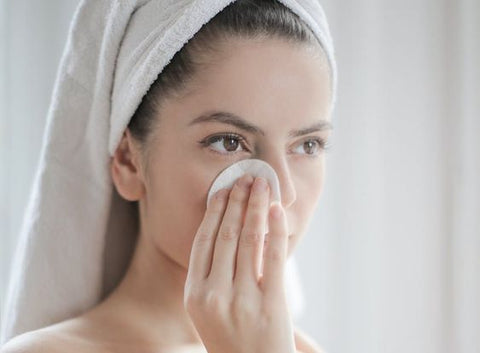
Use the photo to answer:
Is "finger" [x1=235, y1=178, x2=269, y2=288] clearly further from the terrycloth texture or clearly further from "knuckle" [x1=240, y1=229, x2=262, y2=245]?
the terrycloth texture

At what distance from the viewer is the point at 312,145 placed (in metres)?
1.10

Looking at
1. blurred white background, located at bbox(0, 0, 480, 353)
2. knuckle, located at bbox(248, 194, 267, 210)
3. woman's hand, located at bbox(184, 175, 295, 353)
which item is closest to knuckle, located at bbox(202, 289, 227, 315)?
woman's hand, located at bbox(184, 175, 295, 353)

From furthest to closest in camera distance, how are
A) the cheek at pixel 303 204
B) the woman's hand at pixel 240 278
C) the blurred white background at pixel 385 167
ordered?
the blurred white background at pixel 385 167, the cheek at pixel 303 204, the woman's hand at pixel 240 278

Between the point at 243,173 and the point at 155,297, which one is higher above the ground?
the point at 243,173

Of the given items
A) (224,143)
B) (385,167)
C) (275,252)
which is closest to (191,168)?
(224,143)

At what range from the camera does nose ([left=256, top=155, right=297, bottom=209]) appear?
39.6 inches

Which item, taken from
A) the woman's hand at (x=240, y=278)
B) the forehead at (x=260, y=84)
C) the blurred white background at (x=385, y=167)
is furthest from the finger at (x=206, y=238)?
the blurred white background at (x=385, y=167)

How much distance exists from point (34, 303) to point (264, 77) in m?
0.55

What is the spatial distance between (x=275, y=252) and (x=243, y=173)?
0.42 ft

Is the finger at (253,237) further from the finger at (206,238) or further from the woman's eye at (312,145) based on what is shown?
the woman's eye at (312,145)

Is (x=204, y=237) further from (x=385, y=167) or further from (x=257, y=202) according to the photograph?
(x=385, y=167)

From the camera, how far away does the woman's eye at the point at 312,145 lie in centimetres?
109

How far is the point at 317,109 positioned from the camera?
3.44ft

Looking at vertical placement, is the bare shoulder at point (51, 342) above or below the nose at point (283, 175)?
below
